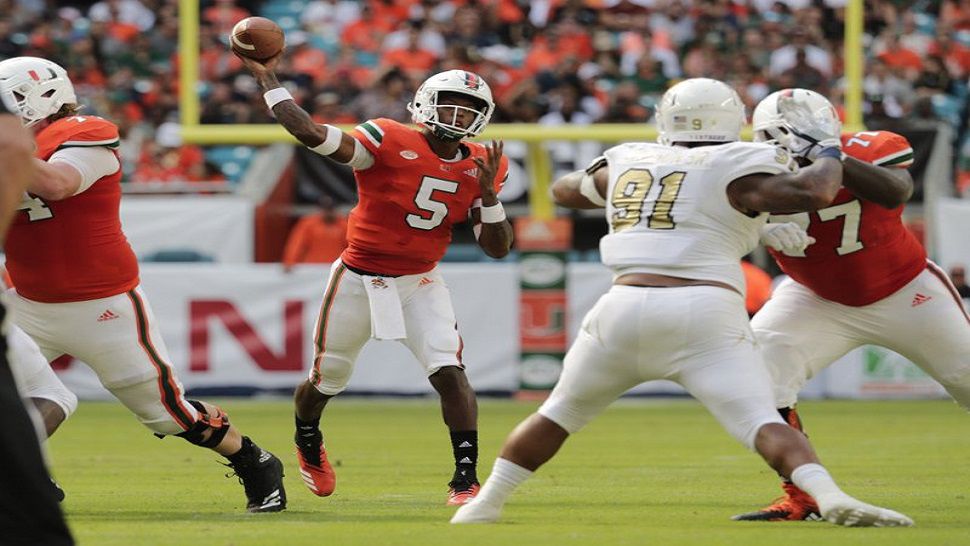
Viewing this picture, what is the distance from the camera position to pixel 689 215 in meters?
5.64

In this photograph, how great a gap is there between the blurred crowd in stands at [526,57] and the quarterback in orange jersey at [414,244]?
23.8 ft

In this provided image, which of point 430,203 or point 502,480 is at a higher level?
point 430,203

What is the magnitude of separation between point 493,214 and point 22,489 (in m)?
3.48

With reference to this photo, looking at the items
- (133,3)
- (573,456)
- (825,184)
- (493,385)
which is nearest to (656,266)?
(825,184)

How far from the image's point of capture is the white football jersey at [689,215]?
18.4ft

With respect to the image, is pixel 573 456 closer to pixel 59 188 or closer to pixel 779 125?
pixel 779 125

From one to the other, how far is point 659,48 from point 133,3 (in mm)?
6228

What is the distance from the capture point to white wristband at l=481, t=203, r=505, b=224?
23.5 ft

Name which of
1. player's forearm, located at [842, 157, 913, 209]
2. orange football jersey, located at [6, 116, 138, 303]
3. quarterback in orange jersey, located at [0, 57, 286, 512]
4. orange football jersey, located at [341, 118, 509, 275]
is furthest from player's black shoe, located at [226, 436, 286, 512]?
player's forearm, located at [842, 157, 913, 209]

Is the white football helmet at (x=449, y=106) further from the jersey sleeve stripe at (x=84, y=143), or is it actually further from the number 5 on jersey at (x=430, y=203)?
the jersey sleeve stripe at (x=84, y=143)

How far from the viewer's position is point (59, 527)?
13.2ft

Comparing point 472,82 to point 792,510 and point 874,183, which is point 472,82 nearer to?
point 874,183

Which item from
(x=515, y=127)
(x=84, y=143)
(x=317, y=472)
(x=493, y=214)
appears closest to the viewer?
(x=84, y=143)

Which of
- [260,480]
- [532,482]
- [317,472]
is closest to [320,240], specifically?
[532,482]
